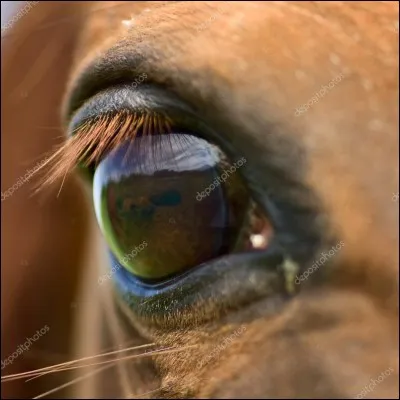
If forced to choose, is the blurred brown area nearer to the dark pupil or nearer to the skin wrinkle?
the dark pupil

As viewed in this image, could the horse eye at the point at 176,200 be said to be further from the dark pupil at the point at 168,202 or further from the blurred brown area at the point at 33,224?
the blurred brown area at the point at 33,224

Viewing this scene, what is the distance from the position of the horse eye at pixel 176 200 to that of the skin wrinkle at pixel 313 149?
41 mm

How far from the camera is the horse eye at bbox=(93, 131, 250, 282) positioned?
68 cm

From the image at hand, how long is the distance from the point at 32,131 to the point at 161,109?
338 millimetres

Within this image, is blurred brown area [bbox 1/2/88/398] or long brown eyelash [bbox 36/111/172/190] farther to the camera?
blurred brown area [bbox 1/2/88/398]

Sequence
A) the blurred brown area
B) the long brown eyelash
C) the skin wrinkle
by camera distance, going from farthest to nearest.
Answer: the blurred brown area < the long brown eyelash < the skin wrinkle

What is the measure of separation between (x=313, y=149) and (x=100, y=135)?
0.87 ft

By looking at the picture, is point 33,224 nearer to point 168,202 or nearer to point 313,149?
point 168,202

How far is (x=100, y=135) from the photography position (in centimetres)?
76

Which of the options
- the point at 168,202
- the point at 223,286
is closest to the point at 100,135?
the point at 168,202

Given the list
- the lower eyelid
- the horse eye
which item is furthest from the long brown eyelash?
the lower eyelid

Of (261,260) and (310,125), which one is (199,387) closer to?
(261,260)

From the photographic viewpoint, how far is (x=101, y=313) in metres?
0.96

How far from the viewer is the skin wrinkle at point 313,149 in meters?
0.59
